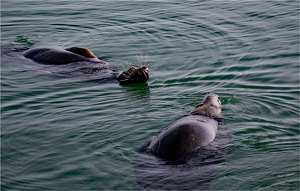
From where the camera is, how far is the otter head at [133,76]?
429 inches

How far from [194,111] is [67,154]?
7.49ft

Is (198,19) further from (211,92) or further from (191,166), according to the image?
(191,166)

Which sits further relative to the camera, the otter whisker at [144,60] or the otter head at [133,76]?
the otter whisker at [144,60]

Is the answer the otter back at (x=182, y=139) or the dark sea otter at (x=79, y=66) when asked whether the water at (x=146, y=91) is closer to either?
the dark sea otter at (x=79, y=66)

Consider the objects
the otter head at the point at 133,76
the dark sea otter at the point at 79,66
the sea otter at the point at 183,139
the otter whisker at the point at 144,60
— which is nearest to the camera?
the sea otter at the point at 183,139

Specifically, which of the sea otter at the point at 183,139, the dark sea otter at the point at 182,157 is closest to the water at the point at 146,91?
the dark sea otter at the point at 182,157

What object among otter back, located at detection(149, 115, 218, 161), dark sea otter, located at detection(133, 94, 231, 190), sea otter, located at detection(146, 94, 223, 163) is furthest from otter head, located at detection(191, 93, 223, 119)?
otter back, located at detection(149, 115, 218, 161)

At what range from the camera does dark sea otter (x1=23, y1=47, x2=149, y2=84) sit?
36.1 feet

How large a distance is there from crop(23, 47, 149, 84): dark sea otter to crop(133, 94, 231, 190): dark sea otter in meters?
3.48

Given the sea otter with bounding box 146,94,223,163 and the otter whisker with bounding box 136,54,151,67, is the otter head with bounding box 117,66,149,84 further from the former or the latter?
the sea otter with bounding box 146,94,223,163

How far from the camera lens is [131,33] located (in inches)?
572

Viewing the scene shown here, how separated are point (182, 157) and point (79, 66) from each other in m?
5.54

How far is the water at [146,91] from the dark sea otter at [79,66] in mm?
258

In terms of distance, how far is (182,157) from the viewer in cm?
665
